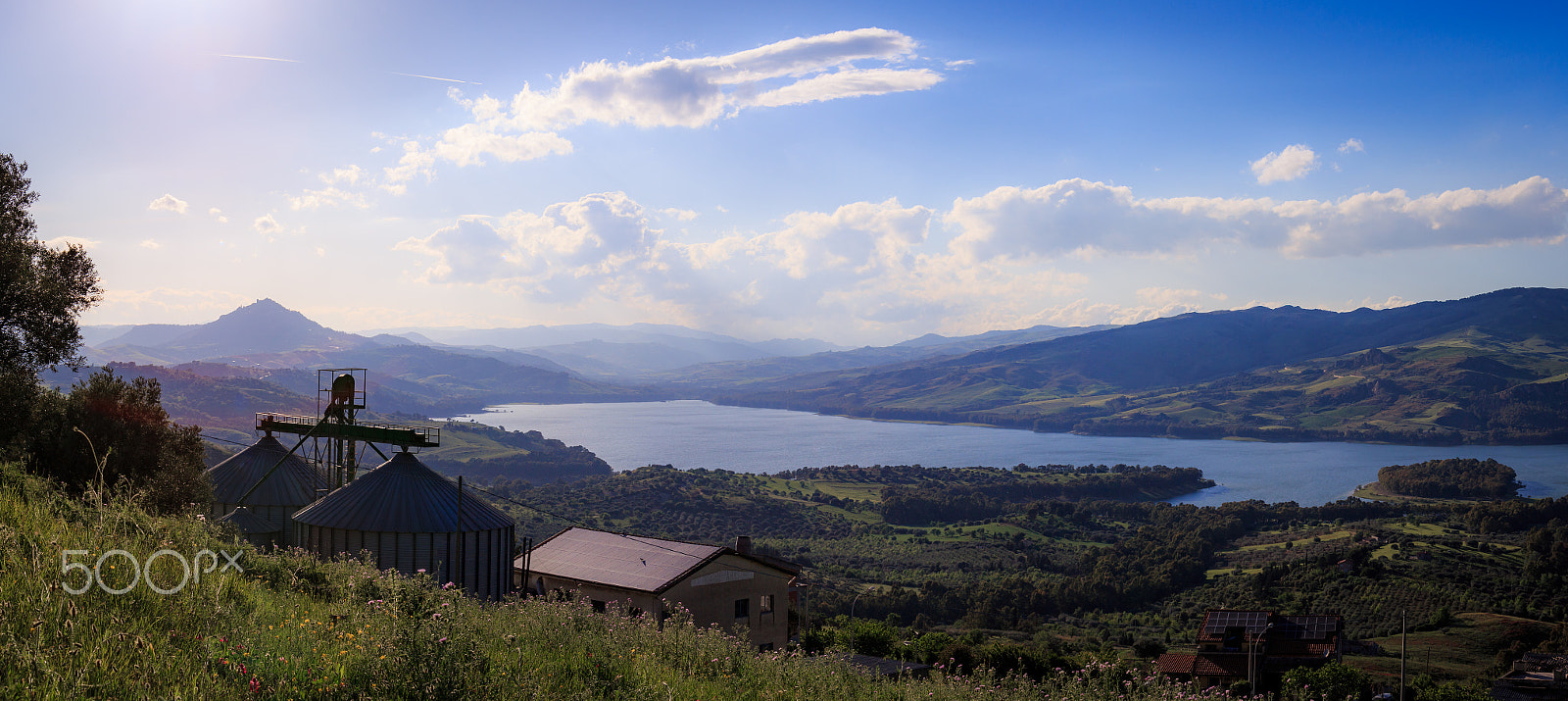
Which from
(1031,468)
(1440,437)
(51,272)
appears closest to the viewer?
(51,272)

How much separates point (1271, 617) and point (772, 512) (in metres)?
72.0

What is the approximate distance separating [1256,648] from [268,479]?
4018cm

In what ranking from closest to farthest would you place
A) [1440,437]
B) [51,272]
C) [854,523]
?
[51,272] < [854,523] < [1440,437]

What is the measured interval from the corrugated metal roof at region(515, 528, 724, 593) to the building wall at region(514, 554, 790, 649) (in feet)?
0.87

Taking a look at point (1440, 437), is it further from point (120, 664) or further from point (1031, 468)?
point (120, 664)

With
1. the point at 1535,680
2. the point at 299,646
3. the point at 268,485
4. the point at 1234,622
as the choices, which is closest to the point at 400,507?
the point at 268,485

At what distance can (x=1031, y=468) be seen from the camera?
15925 cm

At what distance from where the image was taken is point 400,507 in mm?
24656

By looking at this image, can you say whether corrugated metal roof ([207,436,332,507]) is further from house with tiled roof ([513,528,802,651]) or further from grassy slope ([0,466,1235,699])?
grassy slope ([0,466,1235,699])

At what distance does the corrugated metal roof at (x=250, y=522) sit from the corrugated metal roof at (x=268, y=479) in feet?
3.25

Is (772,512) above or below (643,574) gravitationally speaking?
below

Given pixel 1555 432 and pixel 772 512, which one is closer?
pixel 772 512


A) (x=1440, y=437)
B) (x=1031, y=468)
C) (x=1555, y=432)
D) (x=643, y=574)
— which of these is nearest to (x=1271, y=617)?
(x=643, y=574)

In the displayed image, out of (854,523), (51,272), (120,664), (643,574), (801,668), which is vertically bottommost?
(854,523)
